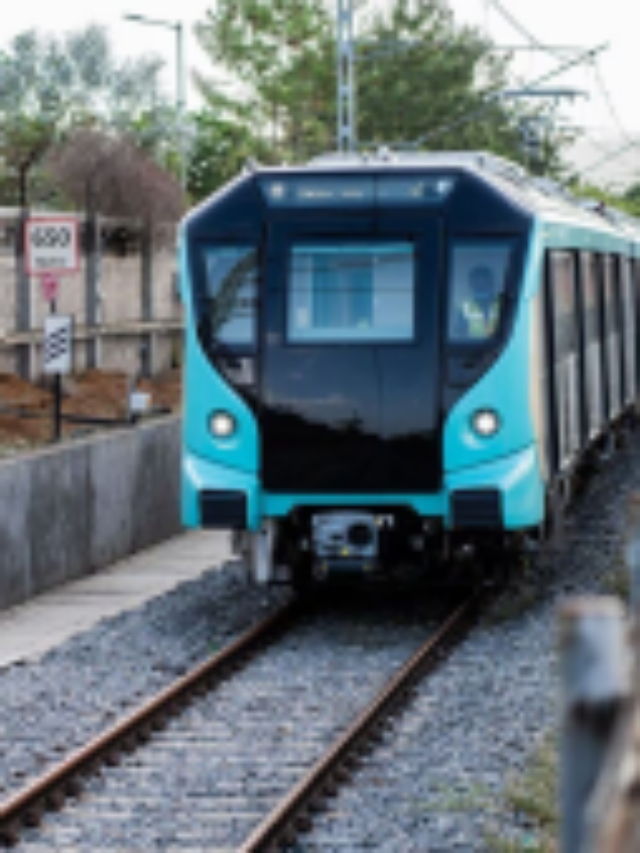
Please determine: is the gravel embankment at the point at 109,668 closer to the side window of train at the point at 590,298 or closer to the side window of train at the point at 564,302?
the side window of train at the point at 564,302

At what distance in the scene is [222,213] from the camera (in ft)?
45.5

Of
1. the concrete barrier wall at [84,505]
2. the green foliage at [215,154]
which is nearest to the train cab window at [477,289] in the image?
the concrete barrier wall at [84,505]

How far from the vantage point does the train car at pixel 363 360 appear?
531 inches

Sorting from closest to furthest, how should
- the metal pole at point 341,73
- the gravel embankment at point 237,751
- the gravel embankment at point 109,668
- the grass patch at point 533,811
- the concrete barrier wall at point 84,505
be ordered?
the grass patch at point 533,811 < the gravel embankment at point 237,751 < the gravel embankment at point 109,668 < the concrete barrier wall at point 84,505 < the metal pole at point 341,73

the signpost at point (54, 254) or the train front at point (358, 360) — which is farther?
the signpost at point (54, 254)

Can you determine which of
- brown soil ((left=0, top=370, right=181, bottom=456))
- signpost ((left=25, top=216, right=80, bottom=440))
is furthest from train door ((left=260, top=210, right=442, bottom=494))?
brown soil ((left=0, top=370, right=181, bottom=456))

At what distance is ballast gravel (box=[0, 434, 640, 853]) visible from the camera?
28.8 ft

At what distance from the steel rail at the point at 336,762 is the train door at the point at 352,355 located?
1.24 m

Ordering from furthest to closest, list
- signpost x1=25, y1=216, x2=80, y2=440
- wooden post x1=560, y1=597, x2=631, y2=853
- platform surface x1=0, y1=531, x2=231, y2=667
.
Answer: signpost x1=25, y1=216, x2=80, y2=440 < platform surface x1=0, y1=531, x2=231, y2=667 < wooden post x1=560, y1=597, x2=631, y2=853

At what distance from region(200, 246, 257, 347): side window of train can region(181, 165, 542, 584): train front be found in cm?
1

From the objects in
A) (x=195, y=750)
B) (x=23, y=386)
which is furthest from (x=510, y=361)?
(x=23, y=386)

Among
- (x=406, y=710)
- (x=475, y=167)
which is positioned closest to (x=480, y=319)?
(x=475, y=167)

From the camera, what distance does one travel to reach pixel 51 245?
66.8 feet

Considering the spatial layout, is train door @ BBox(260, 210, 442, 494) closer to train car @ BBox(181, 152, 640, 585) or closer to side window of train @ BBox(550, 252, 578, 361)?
train car @ BBox(181, 152, 640, 585)
